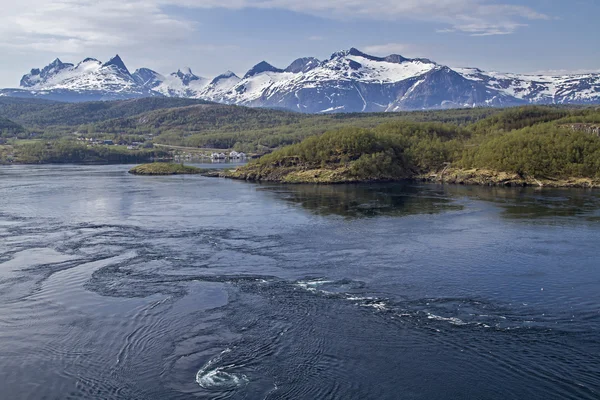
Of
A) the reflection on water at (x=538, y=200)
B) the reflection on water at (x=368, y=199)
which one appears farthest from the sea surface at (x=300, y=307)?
the reflection on water at (x=368, y=199)

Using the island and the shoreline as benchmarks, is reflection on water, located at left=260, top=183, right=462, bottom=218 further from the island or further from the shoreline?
the island

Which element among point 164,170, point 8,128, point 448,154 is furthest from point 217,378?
point 8,128

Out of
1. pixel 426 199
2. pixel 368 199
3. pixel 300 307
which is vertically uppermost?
pixel 426 199

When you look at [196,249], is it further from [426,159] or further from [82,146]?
[82,146]

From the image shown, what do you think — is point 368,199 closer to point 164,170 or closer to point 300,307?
point 300,307

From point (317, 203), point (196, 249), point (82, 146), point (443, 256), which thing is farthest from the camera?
point (82, 146)

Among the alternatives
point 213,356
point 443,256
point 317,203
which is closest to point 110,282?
point 213,356

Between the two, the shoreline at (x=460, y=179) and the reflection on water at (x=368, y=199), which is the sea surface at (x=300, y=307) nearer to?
the reflection on water at (x=368, y=199)
